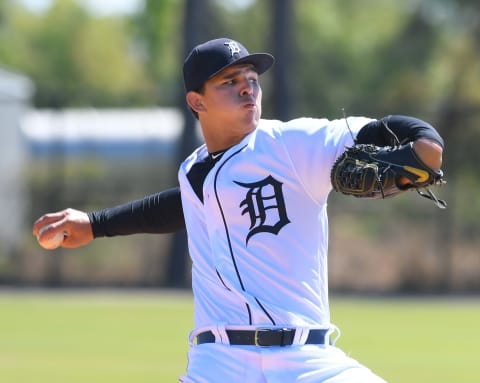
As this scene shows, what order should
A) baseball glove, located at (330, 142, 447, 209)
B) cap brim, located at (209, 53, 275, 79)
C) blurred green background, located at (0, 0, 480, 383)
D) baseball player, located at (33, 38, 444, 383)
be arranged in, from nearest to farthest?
baseball glove, located at (330, 142, 447, 209), baseball player, located at (33, 38, 444, 383), cap brim, located at (209, 53, 275, 79), blurred green background, located at (0, 0, 480, 383)

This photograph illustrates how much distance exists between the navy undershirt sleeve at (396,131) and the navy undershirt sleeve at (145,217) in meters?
1.27

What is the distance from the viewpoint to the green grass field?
11.4 m

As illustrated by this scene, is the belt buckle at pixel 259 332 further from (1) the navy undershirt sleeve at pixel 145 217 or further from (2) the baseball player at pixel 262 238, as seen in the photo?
(1) the navy undershirt sleeve at pixel 145 217

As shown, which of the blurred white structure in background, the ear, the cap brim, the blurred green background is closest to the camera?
the cap brim

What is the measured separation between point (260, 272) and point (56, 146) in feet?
72.5

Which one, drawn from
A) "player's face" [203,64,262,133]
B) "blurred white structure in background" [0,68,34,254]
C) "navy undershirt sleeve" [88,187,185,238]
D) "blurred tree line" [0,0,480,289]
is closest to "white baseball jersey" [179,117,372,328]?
"player's face" [203,64,262,133]

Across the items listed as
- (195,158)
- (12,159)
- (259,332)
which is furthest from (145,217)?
(12,159)

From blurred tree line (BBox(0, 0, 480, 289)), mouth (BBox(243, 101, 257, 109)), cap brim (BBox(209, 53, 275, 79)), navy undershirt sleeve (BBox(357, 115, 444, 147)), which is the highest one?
blurred tree line (BBox(0, 0, 480, 289))

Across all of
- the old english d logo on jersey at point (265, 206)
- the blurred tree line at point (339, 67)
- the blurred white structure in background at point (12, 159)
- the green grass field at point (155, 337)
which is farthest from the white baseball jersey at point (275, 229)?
the blurred white structure in background at point (12, 159)

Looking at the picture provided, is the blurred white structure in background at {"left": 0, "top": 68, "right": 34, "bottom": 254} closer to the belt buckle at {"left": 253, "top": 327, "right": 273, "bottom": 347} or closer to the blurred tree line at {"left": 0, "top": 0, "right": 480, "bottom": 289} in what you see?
the blurred tree line at {"left": 0, "top": 0, "right": 480, "bottom": 289}

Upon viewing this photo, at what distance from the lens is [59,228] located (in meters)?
5.74

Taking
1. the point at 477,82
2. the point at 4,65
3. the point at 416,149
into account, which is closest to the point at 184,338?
the point at 416,149

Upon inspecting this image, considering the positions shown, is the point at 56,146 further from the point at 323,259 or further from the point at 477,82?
the point at 323,259

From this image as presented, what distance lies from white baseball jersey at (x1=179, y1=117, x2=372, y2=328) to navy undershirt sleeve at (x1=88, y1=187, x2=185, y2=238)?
0.66 m
